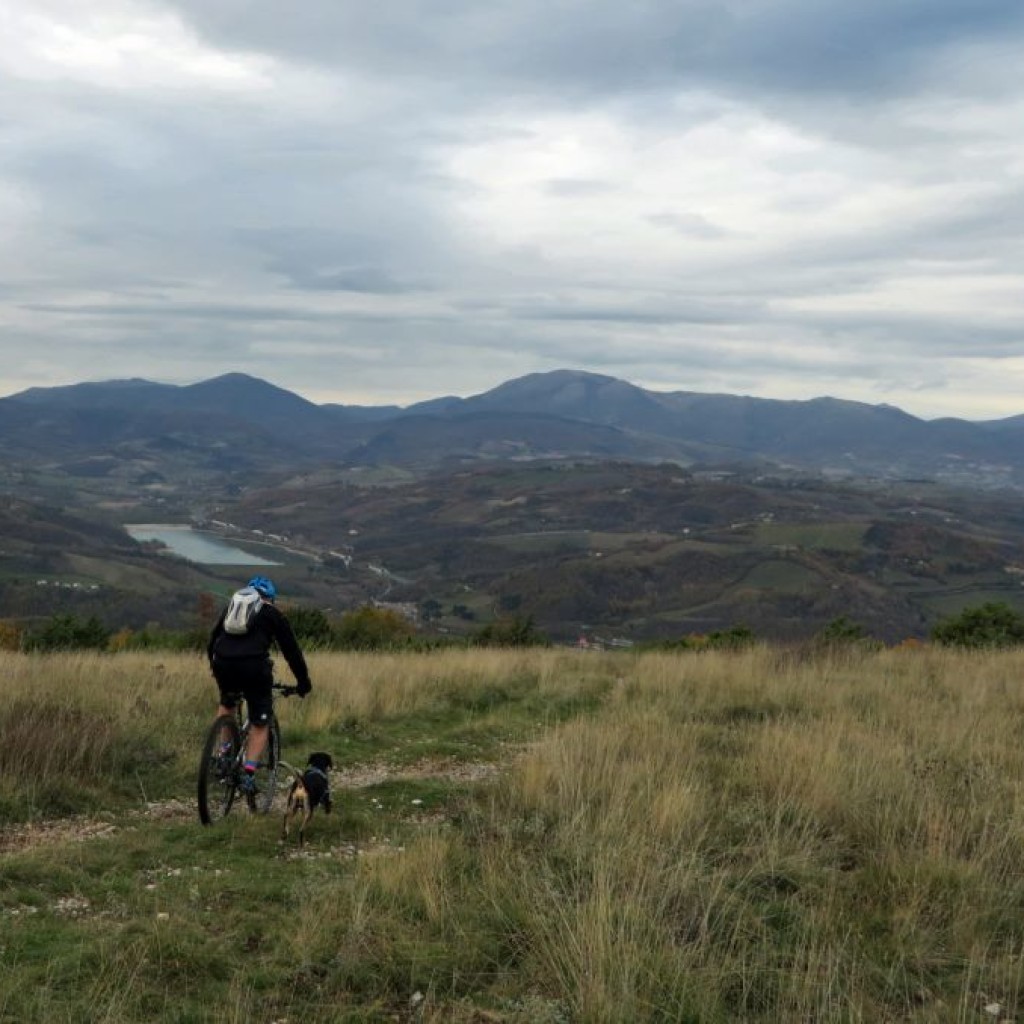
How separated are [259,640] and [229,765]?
98cm

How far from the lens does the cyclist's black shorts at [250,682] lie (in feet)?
22.1

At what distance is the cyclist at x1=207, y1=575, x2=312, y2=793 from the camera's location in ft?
21.9

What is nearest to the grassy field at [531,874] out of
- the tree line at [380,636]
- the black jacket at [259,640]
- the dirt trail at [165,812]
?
the dirt trail at [165,812]

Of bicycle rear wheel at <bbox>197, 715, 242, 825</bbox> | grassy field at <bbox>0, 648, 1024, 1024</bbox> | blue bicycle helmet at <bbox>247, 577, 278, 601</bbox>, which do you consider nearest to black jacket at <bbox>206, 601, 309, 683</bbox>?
blue bicycle helmet at <bbox>247, 577, 278, 601</bbox>

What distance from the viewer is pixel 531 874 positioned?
4.76 m

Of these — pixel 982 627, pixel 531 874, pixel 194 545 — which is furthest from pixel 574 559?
pixel 531 874

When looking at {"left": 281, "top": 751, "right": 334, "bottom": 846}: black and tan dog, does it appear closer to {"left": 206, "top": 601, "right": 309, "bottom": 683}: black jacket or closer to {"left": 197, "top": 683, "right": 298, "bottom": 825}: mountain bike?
{"left": 197, "top": 683, "right": 298, "bottom": 825}: mountain bike

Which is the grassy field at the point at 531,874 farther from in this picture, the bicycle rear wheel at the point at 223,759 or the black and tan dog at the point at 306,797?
the bicycle rear wheel at the point at 223,759

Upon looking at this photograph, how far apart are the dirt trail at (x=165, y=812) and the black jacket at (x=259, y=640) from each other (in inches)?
50.4

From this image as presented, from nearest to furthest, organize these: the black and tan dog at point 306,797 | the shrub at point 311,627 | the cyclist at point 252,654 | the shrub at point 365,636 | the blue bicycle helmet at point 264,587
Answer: the black and tan dog at point 306,797 < the cyclist at point 252,654 < the blue bicycle helmet at point 264,587 < the shrub at point 365,636 < the shrub at point 311,627

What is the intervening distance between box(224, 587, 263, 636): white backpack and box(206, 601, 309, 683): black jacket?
4 centimetres

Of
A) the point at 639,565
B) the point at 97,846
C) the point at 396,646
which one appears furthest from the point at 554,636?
the point at 97,846

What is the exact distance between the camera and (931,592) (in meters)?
85.1

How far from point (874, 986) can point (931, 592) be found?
297 feet
